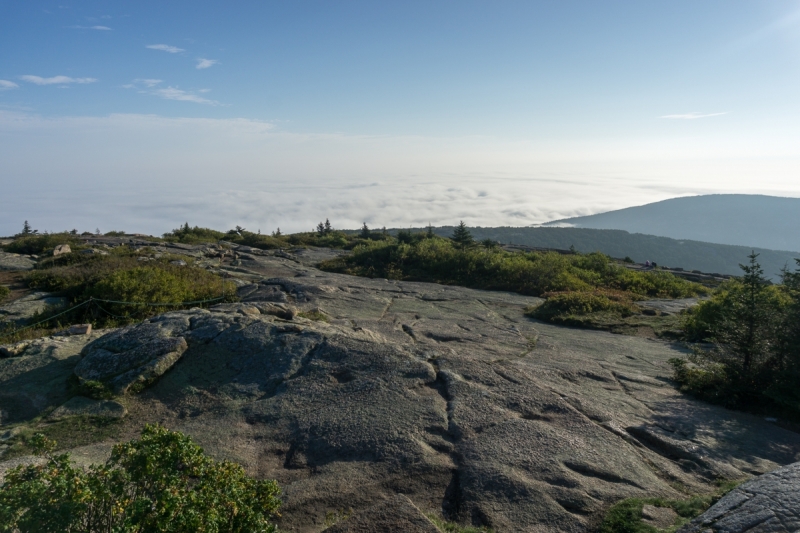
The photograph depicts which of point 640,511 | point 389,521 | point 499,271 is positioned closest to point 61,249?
point 499,271

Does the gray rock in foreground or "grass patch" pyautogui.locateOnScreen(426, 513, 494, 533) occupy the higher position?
the gray rock in foreground

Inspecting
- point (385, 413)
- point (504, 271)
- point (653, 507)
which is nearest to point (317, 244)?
point (504, 271)

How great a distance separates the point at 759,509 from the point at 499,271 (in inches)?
565

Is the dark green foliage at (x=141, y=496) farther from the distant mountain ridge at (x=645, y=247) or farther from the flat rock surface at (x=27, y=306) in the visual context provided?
the distant mountain ridge at (x=645, y=247)

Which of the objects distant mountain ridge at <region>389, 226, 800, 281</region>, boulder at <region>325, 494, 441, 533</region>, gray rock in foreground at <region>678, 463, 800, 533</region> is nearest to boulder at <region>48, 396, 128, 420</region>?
boulder at <region>325, 494, 441, 533</region>

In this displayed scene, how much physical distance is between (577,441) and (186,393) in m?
4.89

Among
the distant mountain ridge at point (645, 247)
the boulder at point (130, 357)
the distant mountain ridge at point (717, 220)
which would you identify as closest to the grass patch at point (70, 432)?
the boulder at point (130, 357)

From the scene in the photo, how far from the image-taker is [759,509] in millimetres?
3918

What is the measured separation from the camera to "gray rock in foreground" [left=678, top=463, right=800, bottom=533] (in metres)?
3.72

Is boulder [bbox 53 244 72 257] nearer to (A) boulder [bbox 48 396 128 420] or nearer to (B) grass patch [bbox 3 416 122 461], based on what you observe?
(A) boulder [bbox 48 396 128 420]

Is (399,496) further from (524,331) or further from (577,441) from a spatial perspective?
(524,331)

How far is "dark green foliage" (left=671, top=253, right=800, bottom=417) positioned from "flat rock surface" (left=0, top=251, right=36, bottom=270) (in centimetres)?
1921

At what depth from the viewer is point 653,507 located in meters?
4.53

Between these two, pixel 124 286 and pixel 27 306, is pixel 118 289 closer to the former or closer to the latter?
pixel 124 286
